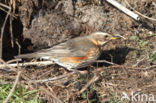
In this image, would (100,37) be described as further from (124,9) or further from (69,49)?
(124,9)

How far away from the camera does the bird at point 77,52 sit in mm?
6078

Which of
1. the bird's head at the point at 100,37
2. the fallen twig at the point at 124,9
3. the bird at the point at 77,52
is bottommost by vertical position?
the bird at the point at 77,52

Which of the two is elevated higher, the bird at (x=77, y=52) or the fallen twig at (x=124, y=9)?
the fallen twig at (x=124, y=9)

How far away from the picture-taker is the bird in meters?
6.08

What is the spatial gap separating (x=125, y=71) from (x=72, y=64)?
4.19 feet

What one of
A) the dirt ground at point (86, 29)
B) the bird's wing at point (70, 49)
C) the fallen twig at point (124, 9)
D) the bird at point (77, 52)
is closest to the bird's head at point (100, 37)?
the bird at point (77, 52)

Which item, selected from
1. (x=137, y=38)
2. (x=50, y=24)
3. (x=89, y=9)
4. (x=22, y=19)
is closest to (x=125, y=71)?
(x=137, y=38)

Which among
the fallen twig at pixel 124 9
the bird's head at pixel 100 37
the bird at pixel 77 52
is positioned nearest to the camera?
the bird at pixel 77 52

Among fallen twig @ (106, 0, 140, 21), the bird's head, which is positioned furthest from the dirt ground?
the bird's head

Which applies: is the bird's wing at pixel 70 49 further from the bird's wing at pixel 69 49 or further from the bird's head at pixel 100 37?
the bird's head at pixel 100 37

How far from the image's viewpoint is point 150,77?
595 cm

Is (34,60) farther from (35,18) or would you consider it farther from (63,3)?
(63,3)

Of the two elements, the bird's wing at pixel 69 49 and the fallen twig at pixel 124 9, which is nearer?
the bird's wing at pixel 69 49

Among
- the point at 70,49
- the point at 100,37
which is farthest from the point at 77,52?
the point at 100,37
